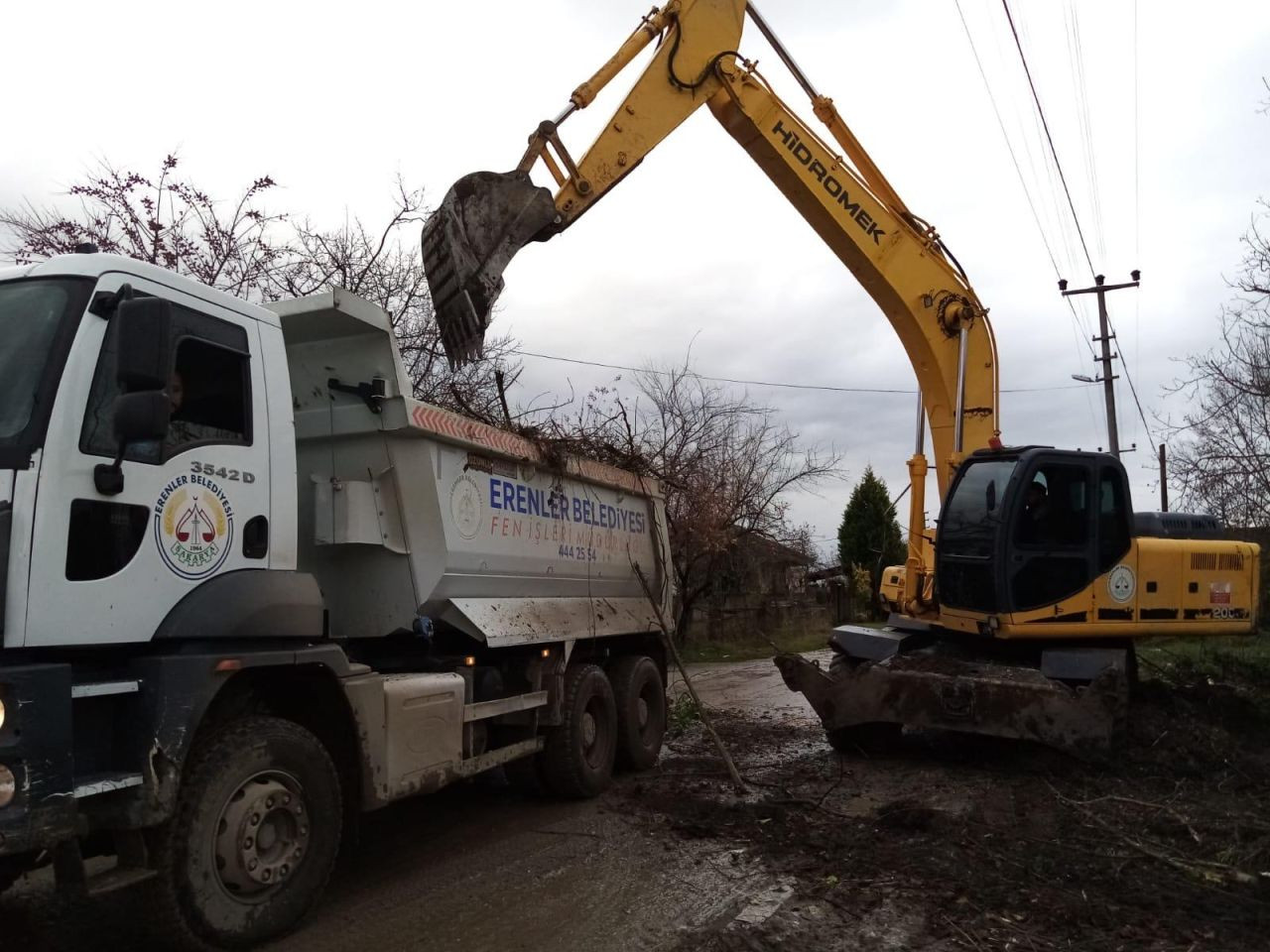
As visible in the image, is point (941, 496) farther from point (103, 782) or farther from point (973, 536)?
point (103, 782)

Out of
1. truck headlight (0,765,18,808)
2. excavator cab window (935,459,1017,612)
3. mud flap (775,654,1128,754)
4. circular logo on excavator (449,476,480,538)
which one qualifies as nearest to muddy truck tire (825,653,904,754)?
mud flap (775,654,1128,754)

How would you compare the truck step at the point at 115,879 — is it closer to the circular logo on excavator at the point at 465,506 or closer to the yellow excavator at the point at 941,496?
the circular logo on excavator at the point at 465,506

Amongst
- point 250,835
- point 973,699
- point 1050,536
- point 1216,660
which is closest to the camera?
point 250,835

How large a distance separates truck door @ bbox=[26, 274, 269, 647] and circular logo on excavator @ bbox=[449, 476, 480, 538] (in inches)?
63.6

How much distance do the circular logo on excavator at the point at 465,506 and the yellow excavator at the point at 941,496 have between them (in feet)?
3.66

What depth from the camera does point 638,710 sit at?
28.1 feet

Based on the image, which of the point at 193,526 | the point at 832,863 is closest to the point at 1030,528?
the point at 832,863

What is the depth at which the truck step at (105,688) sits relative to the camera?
3.58 meters

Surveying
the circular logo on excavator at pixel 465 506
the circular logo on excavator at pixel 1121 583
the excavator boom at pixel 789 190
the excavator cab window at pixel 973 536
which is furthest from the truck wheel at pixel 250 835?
the circular logo on excavator at pixel 1121 583

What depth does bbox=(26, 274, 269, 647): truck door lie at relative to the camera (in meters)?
3.65

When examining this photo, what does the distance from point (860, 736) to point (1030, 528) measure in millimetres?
2462

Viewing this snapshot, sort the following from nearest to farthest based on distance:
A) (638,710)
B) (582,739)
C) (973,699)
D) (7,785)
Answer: (7,785)
(582,739)
(973,699)
(638,710)

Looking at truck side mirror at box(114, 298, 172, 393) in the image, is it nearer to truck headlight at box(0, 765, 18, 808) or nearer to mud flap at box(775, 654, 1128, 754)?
truck headlight at box(0, 765, 18, 808)

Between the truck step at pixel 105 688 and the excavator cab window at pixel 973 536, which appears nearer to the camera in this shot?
the truck step at pixel 105 688
